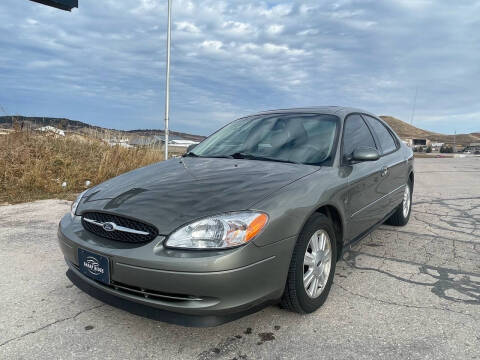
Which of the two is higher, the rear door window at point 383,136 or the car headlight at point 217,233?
the rear door window at point 383,136

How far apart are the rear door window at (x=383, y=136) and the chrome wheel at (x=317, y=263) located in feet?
6.00

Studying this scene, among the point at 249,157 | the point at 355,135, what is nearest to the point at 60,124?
the point at 249,157

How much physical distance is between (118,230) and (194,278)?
1.92 ft

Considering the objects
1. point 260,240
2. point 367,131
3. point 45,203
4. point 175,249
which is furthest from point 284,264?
point 45,203

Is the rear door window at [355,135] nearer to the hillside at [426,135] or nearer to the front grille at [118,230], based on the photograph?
the front grille at [118,230]

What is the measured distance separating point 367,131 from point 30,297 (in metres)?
3.45

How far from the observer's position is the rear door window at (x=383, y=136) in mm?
4133

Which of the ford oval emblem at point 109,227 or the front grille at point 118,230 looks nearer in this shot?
the front grille at point 118,230

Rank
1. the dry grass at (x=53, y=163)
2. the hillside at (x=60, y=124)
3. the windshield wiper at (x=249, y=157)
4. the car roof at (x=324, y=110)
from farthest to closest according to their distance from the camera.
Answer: the hillside at (x=60, y=124)
the dry grass at (x=53, y=163)
the car roof at (x=324, y=110)
the windshield wiper at (x=249, y=157)

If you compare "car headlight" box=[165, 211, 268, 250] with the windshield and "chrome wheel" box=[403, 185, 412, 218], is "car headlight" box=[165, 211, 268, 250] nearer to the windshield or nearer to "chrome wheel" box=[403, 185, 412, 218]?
the windshield

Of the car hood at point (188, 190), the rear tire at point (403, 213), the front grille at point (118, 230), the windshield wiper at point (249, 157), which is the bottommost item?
the rear tire at point (403, 213)

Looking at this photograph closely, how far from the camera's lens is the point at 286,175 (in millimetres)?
2543

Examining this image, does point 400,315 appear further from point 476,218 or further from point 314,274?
point 476,218

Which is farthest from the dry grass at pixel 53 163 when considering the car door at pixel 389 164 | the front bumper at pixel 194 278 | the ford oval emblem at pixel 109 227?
the car door at pixel 389 164
